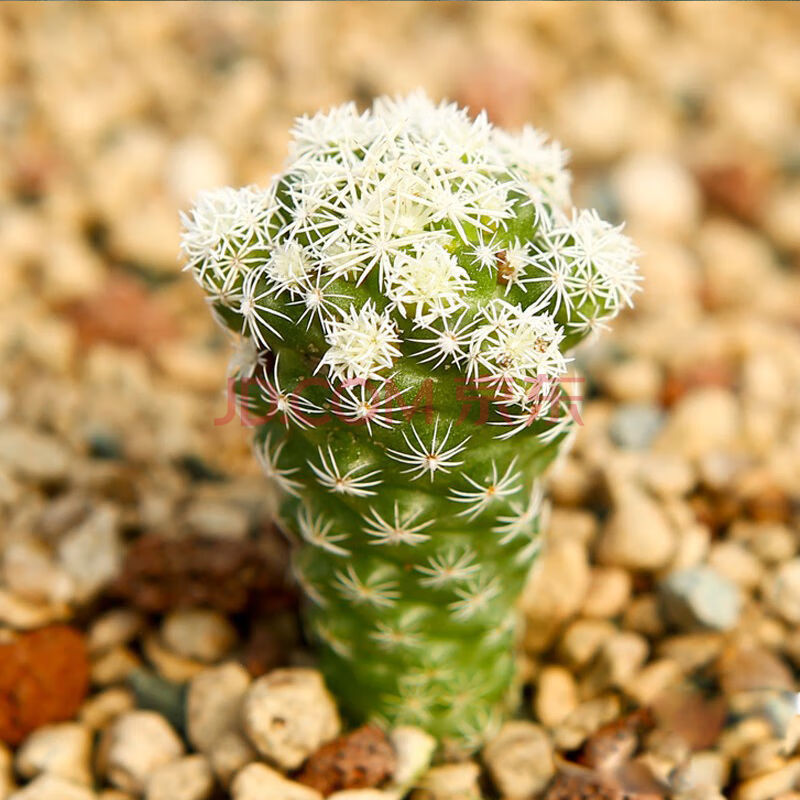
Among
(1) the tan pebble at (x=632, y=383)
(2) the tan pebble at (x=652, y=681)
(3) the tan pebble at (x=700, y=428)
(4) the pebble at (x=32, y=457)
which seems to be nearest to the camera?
(2) the tan pebble at (x=652, y=681)

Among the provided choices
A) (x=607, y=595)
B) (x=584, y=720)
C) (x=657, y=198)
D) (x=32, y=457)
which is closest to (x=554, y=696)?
(x=584, y=720)

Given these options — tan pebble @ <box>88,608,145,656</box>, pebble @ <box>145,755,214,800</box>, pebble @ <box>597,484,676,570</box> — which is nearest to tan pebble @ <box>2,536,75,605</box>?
tan pebble @ <box>88,608,145,656</box>

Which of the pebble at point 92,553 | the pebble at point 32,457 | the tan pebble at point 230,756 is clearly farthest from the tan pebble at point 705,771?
the pebble at point 32,457

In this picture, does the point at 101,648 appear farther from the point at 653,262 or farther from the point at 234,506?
the point at 653,262

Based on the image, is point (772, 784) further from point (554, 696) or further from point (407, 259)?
point (407, 259)

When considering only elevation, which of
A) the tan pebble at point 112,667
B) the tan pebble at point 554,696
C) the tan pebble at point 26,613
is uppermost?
the tan pebble at point 26,613

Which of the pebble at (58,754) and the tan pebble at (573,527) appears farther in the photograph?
the tan pebble at (573,527)

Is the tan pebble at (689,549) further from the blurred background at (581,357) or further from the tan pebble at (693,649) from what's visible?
the tan pebble at (693,649)
